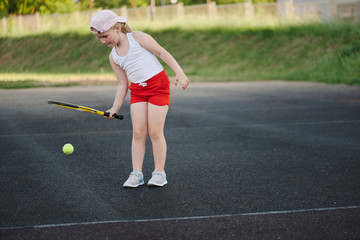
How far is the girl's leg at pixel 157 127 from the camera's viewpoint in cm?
490

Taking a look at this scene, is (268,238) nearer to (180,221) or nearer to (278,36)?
(180,221)

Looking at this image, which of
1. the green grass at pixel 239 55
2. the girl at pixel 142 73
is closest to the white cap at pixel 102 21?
the girl at pixel 142 73

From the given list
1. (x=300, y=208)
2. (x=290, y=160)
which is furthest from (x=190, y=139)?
(x=300, y=208)

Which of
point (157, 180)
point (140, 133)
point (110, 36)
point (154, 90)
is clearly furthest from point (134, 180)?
point (110, 36)

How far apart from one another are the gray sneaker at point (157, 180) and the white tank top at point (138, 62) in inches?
34.2

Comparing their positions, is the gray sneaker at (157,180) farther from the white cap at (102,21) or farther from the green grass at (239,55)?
the green grass at (239,55)

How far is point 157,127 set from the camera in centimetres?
497

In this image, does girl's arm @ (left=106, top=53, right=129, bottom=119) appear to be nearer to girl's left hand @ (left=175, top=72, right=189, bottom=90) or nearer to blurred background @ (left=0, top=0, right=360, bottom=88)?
girl's left hand @ (left=175, top=72, right=189, bottom=90)

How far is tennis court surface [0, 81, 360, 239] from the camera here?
151 inches

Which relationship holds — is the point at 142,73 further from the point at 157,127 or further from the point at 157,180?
the point at 157,180

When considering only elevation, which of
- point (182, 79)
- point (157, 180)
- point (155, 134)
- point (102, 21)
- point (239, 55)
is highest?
point (102, 21)

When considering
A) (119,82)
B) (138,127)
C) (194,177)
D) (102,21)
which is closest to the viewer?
(102,21)

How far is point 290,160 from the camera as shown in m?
6.28

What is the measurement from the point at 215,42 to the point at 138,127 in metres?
24.3
